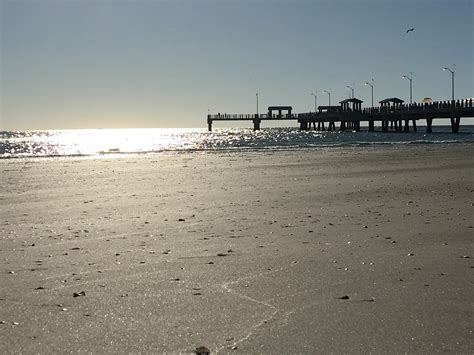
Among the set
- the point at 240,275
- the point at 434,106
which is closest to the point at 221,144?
the point at 434,106

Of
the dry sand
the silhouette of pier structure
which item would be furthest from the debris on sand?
the silhouette of pier structure

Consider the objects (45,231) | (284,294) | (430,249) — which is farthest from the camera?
(45,231)

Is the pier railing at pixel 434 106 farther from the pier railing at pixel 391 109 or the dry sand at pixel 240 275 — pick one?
the dry sand at pixel 240 275

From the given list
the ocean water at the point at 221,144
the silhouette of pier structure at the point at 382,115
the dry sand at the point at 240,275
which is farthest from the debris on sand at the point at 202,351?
the silhouette of pier structure at the point at 382,115

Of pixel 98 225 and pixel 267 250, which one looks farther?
pixel 98 225

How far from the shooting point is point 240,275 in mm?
5820

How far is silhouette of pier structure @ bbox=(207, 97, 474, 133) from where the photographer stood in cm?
7525

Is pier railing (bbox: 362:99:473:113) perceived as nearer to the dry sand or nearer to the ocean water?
the ocean water

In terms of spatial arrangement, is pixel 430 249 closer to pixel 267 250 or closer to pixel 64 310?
pixel 267 250

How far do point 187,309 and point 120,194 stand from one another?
31.0 feet

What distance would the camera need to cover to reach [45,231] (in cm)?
856

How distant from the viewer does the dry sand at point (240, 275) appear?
410cm

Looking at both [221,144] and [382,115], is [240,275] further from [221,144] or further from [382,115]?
[382,115]

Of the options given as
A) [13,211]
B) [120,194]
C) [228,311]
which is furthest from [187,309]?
[120,194]
